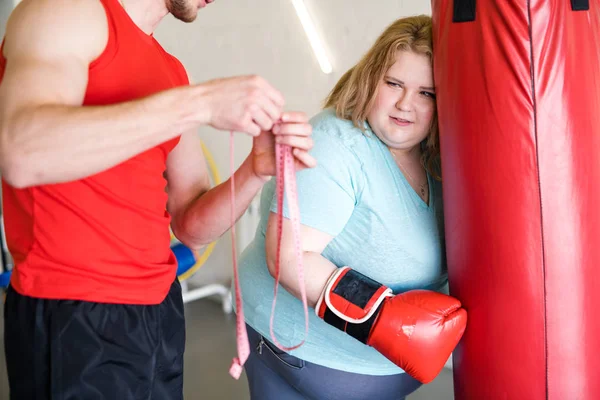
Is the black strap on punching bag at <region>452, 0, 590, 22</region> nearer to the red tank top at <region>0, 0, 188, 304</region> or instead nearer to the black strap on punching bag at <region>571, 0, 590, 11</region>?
the black strap on punching bag at <region>571, 0, 590, 11</region>

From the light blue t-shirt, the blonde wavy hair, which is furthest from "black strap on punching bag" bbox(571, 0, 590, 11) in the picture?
the light blue t-shirt

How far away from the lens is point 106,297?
103 centimetres

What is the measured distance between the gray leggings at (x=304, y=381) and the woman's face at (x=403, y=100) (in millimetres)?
579

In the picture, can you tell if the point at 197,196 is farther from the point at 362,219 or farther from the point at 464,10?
the point at 464,10

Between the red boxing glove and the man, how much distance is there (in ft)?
0.99

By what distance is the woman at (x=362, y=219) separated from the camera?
1.32 m

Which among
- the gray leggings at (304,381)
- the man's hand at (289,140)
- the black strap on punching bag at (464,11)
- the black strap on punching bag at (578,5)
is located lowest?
the gray leggings at (304,381)

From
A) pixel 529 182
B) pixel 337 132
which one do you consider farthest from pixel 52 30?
pixel 529 182

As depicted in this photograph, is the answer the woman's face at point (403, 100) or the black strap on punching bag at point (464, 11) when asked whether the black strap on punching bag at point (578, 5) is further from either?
the woman's face at point (403, 100)

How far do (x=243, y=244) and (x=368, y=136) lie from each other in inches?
89.5

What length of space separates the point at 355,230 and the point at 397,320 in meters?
0.24

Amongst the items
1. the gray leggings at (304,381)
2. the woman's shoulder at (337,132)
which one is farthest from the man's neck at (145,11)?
the gray leggings at (304,381)

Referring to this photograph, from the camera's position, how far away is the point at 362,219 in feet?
4.52

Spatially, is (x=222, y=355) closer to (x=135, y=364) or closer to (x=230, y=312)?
(x=230, y=312)
